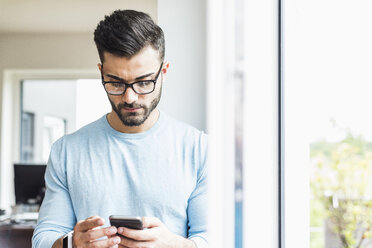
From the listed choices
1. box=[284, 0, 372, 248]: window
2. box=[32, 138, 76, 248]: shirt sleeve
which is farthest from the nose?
box=[284, 0, 372, 248]: window

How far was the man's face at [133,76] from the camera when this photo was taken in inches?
42.4

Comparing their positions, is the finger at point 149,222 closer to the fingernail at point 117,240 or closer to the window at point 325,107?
the fingernail at point 117,240

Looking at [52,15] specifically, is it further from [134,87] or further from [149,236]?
[149,236]

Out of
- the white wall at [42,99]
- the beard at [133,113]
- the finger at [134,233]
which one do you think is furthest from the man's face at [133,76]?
the white wall at [42,99]

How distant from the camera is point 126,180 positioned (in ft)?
3.75

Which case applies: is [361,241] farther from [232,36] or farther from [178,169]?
[232,36]

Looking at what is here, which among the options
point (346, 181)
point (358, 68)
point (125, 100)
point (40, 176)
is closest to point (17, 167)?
point (40, 176)

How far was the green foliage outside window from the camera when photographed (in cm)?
111

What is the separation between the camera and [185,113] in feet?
4.49

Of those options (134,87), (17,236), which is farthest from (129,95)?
(17,236)

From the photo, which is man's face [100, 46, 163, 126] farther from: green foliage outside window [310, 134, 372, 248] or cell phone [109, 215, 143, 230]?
green foliage outside window [310, 134, 372, 248]

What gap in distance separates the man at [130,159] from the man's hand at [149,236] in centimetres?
2

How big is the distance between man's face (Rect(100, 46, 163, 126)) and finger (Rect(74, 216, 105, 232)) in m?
0.27

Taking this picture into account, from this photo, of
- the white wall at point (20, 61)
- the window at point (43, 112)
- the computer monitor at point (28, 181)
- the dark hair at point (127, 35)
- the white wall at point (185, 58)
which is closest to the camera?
the dark hair at point (127, 35)
